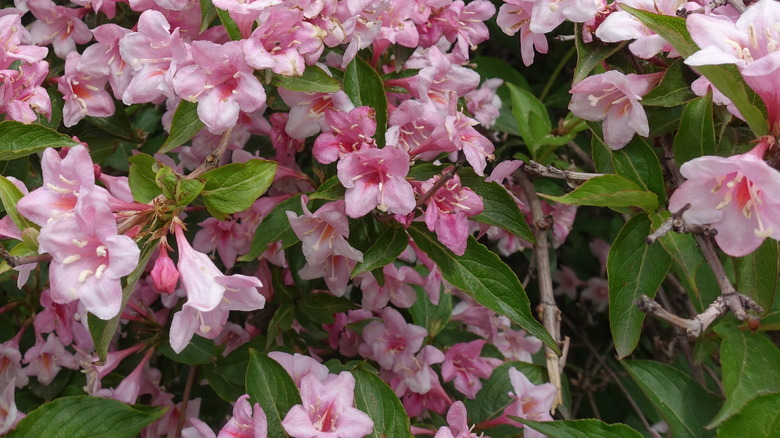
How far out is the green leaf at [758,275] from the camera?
147 cm

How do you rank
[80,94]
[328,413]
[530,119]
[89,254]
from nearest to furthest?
1. [89,254]
2. [328,413]
3. [80,94]
4. [530,119]

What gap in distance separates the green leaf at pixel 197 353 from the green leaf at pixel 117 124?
1.77ft

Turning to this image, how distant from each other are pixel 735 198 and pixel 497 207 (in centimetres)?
48

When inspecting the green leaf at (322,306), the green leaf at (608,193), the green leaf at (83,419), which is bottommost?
the green leaf at (322,306)

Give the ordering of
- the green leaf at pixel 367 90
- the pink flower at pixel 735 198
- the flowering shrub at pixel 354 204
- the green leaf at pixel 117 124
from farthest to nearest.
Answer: the green leaf at pixel 117 124
the green leaf at pixel 367 90
the flowering shrub at pixel 354 204
the pink flower at pixel 735 198

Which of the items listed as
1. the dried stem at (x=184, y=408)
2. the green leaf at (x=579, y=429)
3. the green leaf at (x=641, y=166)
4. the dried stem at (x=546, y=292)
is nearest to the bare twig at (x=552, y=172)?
the green leaf at (x=641, y=166)

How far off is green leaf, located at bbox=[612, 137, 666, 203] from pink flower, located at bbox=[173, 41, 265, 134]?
0.75 metres

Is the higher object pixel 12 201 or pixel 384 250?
pixel 12 201

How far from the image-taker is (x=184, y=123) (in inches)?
59.1

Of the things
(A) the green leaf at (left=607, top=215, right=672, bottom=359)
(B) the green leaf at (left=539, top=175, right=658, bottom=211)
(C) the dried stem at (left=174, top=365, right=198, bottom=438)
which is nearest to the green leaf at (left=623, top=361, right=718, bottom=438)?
(A) the green leaf at (left=607, top=215, right=672, bottom=359)

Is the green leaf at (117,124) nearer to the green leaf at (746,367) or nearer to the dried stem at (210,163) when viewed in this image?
the dried stem at (210,163)

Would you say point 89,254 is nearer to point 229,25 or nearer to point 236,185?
point 236,185

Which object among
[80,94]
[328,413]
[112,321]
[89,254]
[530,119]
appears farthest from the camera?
[530,119]

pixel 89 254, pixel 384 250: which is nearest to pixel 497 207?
pixel 384 250
